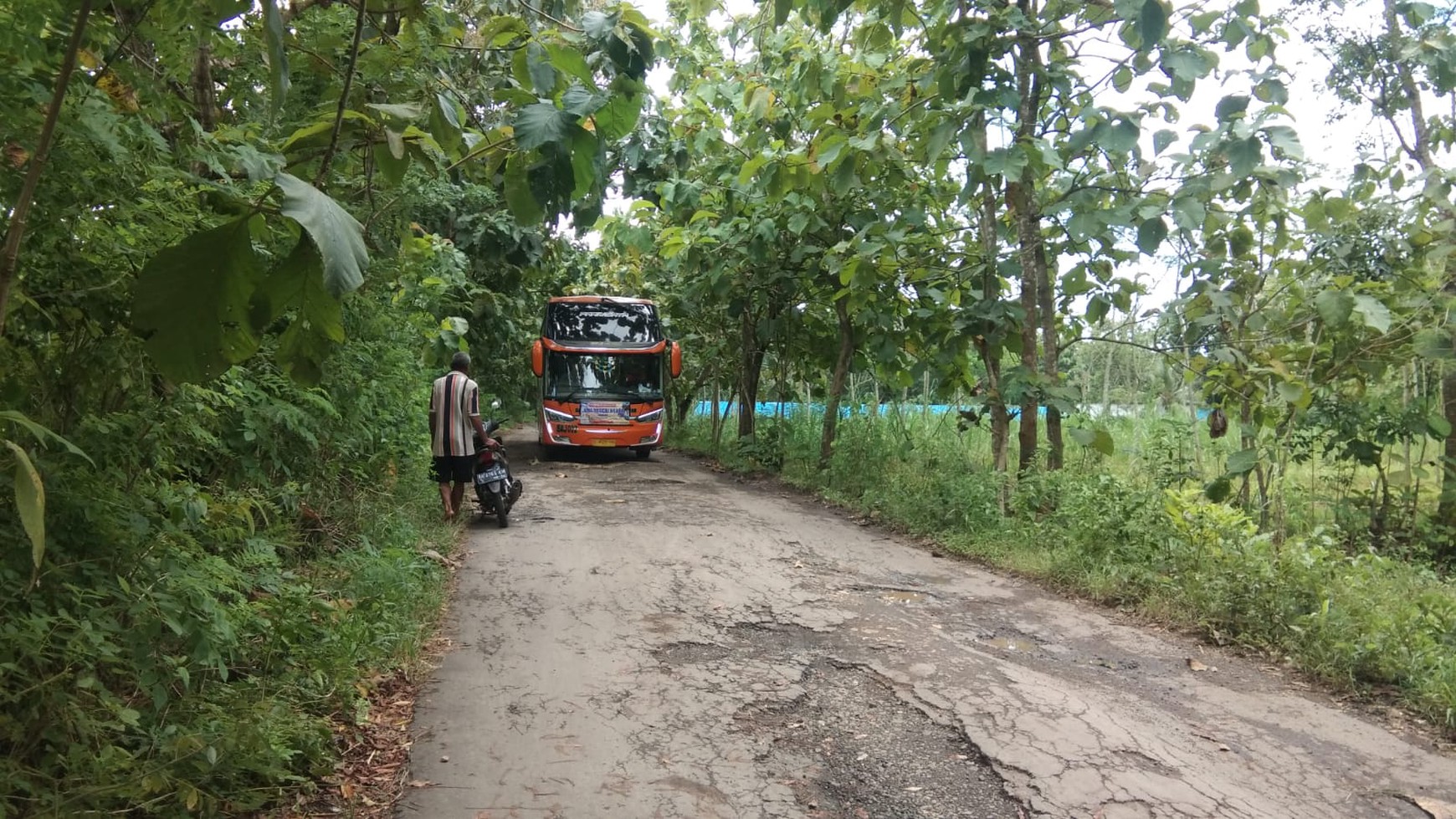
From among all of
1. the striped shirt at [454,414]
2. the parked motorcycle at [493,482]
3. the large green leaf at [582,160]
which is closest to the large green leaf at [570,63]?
the large green leaf at [582,160]

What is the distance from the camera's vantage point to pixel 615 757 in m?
3.51

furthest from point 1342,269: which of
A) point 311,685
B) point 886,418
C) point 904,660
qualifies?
point 311,685

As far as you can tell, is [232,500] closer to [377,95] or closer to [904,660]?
[377,95]

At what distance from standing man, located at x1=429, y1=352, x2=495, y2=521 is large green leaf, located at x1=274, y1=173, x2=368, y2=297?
6.86 meters

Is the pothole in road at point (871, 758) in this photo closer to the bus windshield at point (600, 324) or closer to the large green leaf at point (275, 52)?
the large green leaf at point (275, 52)

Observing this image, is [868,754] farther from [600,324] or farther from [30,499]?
[600,324]

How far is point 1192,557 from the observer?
5836 millimetres

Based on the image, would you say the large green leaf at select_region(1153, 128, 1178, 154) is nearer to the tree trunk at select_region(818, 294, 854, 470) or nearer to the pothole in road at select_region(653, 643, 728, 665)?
the pothole in road at select_region(653, 643, 728, 665)

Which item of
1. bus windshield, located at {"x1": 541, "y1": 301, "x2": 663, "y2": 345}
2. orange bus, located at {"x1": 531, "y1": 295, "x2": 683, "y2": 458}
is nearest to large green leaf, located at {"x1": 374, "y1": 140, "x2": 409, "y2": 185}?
orange bus, located at {"x1": 531, "y1": 295, "x2": 683, "y2": 458}

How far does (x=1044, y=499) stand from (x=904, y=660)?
3513mm

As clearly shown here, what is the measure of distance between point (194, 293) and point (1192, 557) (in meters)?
6.03

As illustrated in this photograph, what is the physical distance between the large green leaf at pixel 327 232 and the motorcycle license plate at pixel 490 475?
7338mm

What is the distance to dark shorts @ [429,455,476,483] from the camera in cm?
800

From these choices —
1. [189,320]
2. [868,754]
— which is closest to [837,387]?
[868,754]
